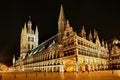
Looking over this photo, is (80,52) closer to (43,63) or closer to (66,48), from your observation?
(66,48)

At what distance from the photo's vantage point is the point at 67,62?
46.2 metres

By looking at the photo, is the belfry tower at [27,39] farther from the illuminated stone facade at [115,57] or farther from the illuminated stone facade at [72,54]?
the illuminated stone facade at [115,57]

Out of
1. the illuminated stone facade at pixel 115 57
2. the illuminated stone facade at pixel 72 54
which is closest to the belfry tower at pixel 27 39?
the illuminated stone facade at pixel 72 54

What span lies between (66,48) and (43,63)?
1998cm

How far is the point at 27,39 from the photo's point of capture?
10462 cm

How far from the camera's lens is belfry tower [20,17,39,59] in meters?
102

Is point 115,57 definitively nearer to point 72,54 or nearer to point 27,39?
point 72,54

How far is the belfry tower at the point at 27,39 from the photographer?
101500 mm

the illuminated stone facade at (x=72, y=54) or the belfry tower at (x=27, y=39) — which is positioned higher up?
the belfry tower at (x=27, y=39)

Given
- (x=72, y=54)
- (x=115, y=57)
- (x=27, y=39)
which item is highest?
(x=27, y=39)

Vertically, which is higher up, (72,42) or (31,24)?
(31,24)

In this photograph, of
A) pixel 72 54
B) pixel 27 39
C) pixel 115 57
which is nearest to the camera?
pixel 72 54

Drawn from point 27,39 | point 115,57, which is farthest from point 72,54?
point 27,39

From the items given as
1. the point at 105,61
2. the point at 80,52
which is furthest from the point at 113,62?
the point at 80,52
